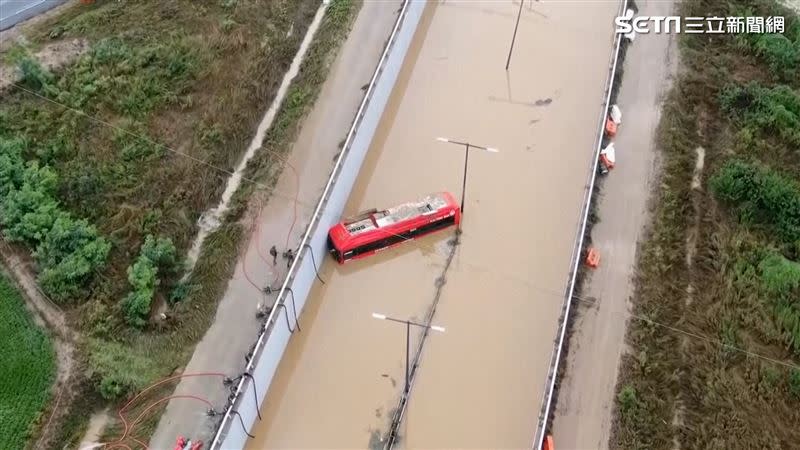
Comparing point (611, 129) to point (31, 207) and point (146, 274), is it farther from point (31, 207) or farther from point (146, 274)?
point (31, 207)

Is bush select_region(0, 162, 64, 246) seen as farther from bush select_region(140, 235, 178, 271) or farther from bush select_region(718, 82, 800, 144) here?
bush select_region(718, 82, 800, 144)

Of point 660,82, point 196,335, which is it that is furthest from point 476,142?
point 196,335

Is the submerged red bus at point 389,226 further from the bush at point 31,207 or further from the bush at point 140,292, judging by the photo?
the bush at point 31,207

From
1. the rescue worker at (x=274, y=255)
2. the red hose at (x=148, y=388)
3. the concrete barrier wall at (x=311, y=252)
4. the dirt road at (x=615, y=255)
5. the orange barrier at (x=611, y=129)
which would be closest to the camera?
the red hose at (x=148, y=388)

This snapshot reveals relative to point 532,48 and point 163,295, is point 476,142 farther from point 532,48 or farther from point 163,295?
point 163,295

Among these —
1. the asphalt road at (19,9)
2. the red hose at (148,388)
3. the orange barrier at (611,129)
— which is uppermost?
the asphalt road at (19,9)

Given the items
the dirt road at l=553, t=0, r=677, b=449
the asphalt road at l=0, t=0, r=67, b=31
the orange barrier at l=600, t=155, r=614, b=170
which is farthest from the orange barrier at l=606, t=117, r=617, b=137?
the asphalt road at l=0, t=0, r=67, b=31

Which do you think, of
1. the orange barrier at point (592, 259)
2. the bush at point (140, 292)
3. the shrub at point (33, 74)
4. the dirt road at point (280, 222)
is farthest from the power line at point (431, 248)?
the bush at point (140, 292)
